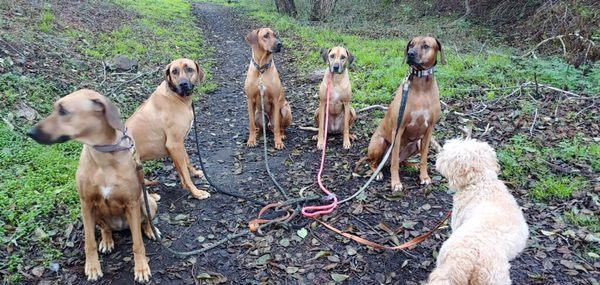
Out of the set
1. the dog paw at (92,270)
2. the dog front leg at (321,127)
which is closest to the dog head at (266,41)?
the dog front leg at (321,127)

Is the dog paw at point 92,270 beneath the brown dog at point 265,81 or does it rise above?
beneath

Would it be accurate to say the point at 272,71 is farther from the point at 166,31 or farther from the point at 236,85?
the point at 166,31

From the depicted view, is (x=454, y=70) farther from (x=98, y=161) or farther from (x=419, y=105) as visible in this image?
(x=98, y=161)

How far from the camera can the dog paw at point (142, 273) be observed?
345 cm

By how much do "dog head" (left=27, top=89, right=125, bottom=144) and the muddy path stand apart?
1317mm

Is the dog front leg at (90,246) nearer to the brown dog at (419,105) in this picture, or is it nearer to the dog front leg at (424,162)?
the brown dog at (419,105)

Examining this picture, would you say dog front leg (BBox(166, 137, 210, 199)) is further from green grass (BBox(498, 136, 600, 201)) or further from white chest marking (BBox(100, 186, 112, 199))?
green grass (BBox(498, 136, 600, 201))

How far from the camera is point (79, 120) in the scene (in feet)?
9.97

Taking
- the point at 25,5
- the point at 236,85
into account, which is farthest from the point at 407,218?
the point at 25,5

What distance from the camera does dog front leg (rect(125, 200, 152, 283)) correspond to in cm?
341

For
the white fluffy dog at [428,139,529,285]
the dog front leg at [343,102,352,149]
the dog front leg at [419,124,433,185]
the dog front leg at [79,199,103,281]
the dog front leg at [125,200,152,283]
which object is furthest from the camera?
the dog front leg at [343,102,352,149]

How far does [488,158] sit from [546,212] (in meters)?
1.59

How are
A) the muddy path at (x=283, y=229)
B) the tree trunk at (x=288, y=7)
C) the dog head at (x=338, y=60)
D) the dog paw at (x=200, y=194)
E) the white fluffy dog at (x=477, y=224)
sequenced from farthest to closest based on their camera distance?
1. the tree trunk at (x=288, y=7)
2. the dog head at (x=338, y=60)
3. the dog paw at (x=200, y=194)
4. the muddy path at (x=283, y=229)
5. the white fluffy dog at (x=477, y=224)

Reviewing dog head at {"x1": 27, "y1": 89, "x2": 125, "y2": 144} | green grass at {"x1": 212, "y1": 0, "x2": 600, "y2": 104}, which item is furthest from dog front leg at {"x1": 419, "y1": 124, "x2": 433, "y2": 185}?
dog head at {"x1": 27, "y1": 89, "x2": 125, "y2": 144}
